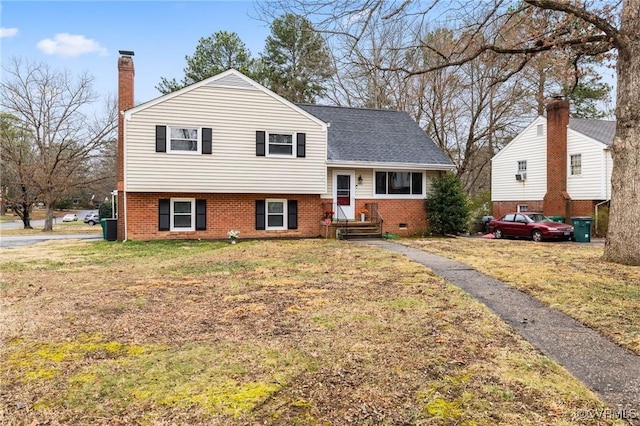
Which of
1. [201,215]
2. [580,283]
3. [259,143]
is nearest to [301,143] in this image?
[259,143]

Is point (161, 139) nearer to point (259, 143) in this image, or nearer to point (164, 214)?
point (164, 214)

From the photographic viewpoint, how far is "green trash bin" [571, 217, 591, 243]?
18.0 m

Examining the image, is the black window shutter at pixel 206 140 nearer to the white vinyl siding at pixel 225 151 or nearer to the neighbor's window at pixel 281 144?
the white vinyl siding at pixel 225 151

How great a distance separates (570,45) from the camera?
37.4 feet

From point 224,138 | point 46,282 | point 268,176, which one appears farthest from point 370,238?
point 46,282

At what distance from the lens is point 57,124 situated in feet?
98.8

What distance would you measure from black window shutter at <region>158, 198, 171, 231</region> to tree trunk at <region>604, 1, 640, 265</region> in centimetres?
1439

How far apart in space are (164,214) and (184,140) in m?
2.95

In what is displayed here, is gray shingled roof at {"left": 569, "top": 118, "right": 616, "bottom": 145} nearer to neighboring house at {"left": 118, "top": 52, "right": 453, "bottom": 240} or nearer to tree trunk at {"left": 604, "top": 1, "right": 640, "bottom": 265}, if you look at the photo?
neighboring house at {"left": 118, "top": 52, "right": 453, "bottom": 240}

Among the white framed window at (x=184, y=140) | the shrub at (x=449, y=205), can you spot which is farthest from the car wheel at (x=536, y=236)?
the white framed window at (x=184, y=140)

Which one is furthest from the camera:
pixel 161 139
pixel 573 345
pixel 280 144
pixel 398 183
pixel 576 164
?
pixel 576 164

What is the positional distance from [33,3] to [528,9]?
12876mm

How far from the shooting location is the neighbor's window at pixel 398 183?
19.2 m

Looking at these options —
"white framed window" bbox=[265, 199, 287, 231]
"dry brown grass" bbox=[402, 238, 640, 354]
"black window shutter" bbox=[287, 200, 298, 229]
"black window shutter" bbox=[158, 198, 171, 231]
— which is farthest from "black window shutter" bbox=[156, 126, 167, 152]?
"dry brown grass" bbox=[402, 238, 640, 354]
